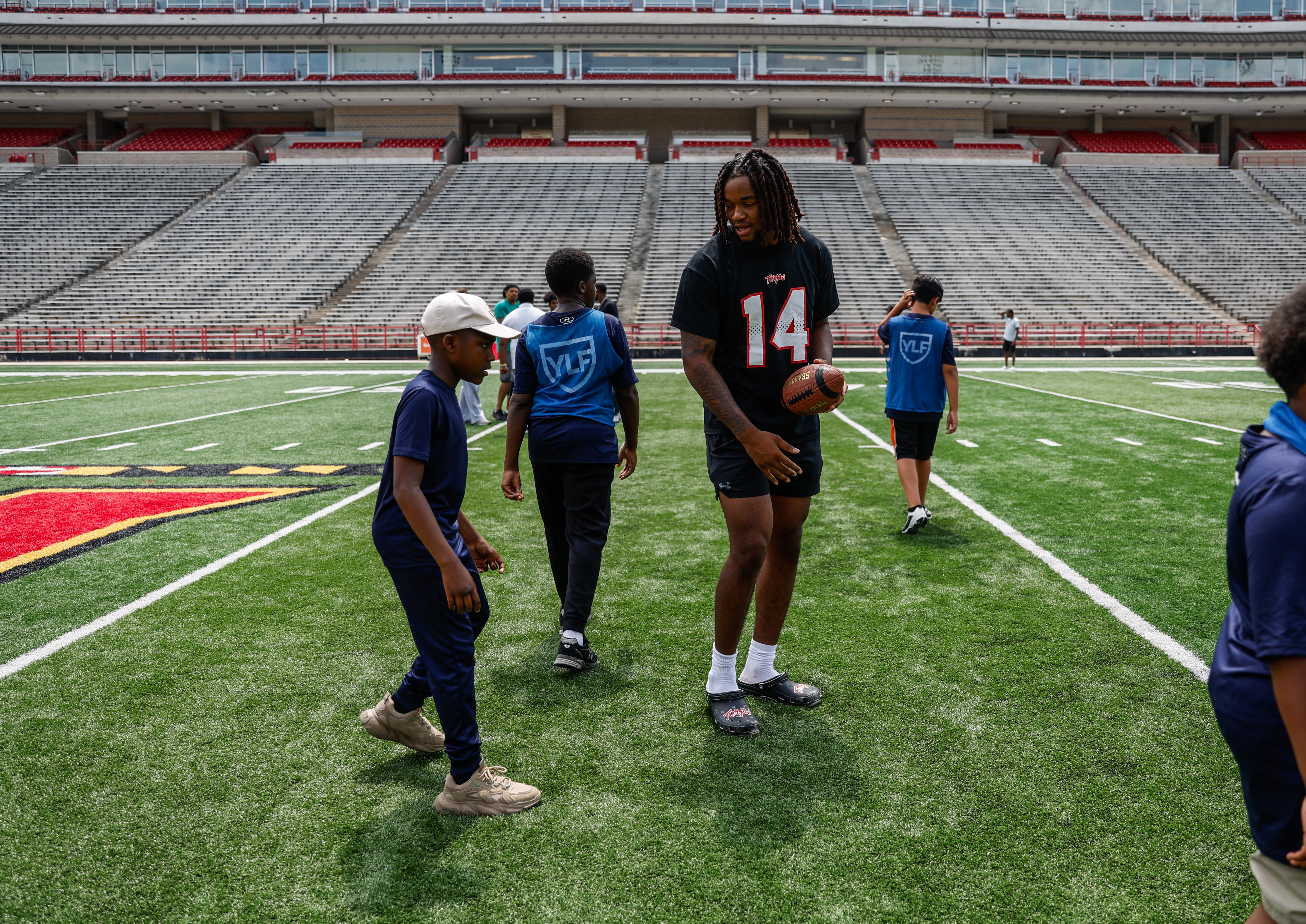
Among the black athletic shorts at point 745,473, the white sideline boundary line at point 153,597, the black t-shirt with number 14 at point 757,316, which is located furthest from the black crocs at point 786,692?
the white sideline boundary line at point 153,597

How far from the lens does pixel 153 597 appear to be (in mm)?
5305

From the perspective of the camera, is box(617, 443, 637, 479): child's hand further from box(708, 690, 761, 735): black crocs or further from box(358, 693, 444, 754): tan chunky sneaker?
box(358, 693, 444, 754): tan chunky sneaker

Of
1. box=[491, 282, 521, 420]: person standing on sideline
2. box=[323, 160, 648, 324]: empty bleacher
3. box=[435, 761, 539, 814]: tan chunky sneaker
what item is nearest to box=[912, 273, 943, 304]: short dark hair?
box=[435, 761, 539, 814]: tan chunky sneaker

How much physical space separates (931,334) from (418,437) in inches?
199

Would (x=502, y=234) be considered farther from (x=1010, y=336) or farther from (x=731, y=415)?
(x=731, y=415)

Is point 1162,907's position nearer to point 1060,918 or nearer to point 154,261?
point 1060,918

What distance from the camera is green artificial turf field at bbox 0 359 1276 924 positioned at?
8.42ft

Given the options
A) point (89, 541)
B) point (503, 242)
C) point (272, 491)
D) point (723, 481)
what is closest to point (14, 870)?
point (723, 481)

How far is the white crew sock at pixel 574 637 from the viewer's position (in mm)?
4246

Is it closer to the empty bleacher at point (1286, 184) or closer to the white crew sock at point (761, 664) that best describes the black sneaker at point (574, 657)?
the white crew sock at point (761, 664)

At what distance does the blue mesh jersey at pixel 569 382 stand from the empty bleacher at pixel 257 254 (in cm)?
3071

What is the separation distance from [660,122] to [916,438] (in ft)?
155

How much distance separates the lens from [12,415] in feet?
46.8

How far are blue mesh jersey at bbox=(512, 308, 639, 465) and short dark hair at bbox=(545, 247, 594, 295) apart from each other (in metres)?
0.13
